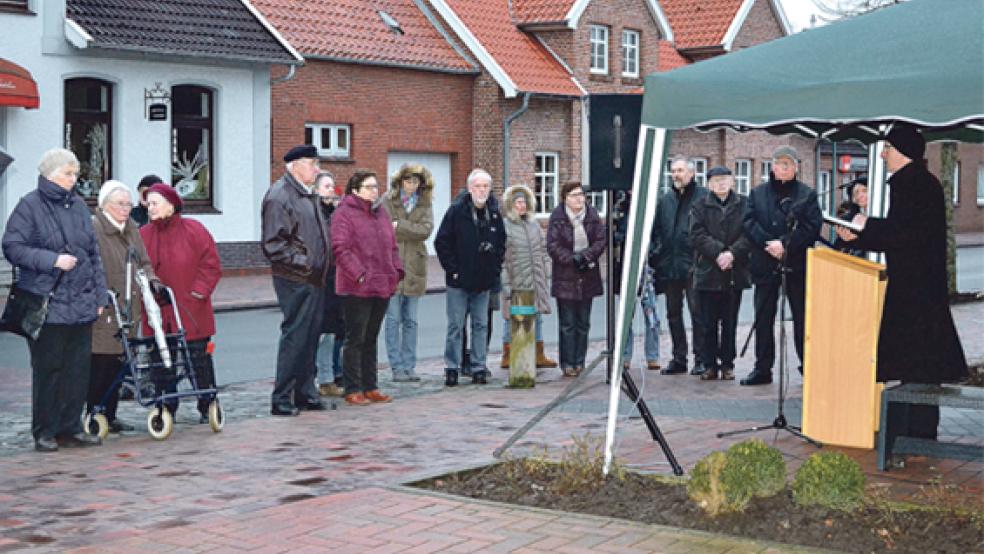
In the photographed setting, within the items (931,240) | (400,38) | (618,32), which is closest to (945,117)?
(931,240)

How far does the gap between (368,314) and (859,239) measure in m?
4.45

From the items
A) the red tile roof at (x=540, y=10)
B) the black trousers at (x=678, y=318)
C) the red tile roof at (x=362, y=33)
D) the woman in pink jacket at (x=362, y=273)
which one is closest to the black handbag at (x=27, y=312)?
the woman in pink jacket at (x=362, y=273)

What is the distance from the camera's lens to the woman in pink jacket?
1147 cm

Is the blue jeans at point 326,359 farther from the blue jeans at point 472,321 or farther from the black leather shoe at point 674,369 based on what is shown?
the black leather shoe at point 674,369

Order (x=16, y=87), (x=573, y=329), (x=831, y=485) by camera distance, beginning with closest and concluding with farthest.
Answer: (x=831, y=485)
(x=573, y=329)
(x=16, y=87)

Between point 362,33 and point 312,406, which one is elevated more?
point 362,33

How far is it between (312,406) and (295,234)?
1411 millimetres

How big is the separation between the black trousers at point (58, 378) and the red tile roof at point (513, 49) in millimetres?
25375

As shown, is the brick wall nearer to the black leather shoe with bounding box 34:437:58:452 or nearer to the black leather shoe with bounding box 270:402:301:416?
the black leather shoe with bounding box 270:402:301:416

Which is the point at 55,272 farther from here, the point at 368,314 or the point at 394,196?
the point at 394,196

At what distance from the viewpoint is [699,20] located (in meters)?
44.8

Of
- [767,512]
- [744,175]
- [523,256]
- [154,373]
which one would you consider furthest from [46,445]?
[744,175]

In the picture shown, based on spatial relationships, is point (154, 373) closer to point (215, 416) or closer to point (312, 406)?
point (215, 416)

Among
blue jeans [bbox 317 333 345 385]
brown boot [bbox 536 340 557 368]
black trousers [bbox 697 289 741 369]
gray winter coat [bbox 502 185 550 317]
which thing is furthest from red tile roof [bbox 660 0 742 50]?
blue jeans [bbox 317 333 345 385]
